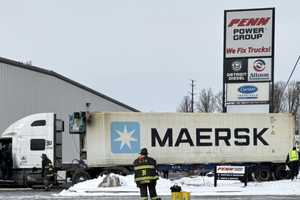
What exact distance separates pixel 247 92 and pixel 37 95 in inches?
731

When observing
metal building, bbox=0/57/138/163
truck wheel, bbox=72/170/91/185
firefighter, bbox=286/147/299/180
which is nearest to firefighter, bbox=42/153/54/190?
truck wheel, bbox=72/170/91/185

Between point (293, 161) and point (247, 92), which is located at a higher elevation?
point (247, 92)

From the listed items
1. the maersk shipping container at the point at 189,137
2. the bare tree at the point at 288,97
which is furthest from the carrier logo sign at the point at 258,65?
the bare tree at the point at 288,97

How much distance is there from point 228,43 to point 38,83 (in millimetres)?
18028

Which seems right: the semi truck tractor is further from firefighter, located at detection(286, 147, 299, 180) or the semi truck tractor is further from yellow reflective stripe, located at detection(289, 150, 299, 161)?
yellow reflective stripe, located at detection(289, 150, 299, 161)

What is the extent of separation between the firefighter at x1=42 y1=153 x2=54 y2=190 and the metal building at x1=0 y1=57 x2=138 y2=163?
810 centimetres

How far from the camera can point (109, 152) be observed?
31188 mm

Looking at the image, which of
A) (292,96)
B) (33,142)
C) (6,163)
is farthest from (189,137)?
(292,96)

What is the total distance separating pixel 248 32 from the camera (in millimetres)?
37031

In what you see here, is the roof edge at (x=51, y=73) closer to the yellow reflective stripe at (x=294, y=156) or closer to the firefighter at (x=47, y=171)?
the firefighter at (x=47, y=171)

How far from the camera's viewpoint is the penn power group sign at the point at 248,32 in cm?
3700

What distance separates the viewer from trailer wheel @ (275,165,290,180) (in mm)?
32594

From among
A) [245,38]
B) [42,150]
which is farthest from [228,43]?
[42,150]

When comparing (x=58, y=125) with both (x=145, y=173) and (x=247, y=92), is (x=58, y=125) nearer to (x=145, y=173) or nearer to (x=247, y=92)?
(x=247, y=92)
